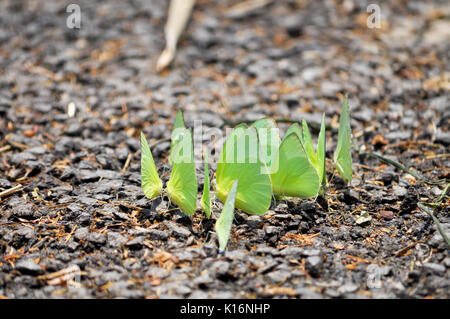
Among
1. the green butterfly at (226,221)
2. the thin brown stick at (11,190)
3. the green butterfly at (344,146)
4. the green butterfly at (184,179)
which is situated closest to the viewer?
the green butterfly at (226,221)

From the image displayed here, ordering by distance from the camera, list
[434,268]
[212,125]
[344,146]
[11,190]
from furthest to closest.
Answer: [212,125] < [11,190] < [344,146] < [434,268]

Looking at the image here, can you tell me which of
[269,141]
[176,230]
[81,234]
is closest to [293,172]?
[269,141]

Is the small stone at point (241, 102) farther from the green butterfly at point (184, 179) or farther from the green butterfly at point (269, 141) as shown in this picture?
the green butterfly at point (184, 179)

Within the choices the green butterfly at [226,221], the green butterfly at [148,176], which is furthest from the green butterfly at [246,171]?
the green butterfly at [148,176]

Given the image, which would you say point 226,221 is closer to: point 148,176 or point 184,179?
point 184,179
